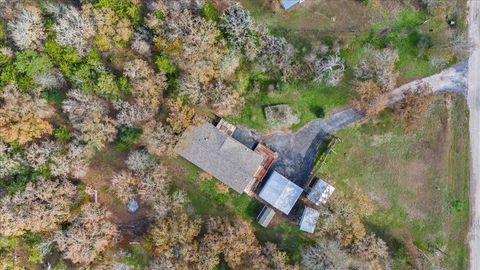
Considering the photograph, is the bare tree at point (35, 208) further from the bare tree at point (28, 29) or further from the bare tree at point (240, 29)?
the bare tree at point (240, 29)

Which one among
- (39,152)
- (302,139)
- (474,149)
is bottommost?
(39,152)

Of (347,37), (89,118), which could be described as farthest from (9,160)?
(347,37)

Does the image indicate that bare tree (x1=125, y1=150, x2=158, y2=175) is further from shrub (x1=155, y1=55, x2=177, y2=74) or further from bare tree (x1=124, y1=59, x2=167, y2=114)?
shrub (x1=155, y1=55, x2=177, y2=74)

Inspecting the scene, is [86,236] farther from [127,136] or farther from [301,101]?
[301,101]

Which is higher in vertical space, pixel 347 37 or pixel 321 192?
pixel 347 37

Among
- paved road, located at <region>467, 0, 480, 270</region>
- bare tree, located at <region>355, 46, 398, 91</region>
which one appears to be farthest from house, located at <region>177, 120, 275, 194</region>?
paved road, located at <region>467, 0, 480, 270</region>

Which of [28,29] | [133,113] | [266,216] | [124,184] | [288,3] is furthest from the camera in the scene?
[288,3]
